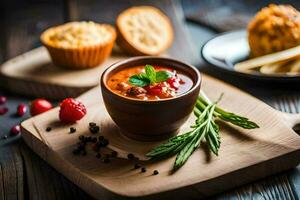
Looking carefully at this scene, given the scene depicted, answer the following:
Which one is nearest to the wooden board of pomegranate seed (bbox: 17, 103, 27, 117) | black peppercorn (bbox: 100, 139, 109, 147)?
pomegranate seed (bbox: 17, 103, 27, 117)

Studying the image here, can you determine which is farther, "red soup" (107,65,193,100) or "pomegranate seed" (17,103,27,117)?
"pomegranate seed" (17,103,27,117)

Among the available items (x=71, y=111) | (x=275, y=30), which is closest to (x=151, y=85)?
(x=71, y=111)

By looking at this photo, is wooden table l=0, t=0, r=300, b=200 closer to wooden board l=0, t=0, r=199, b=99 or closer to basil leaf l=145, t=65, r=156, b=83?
wooden board l=0, t=0, r=199, b=99

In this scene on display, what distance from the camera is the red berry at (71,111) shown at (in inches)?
95.6

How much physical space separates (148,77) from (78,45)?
0.83 m

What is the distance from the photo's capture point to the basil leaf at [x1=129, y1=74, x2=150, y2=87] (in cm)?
222

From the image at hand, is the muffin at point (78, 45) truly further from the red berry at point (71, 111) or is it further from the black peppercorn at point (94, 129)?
the black peppercorn at point (94, 129)

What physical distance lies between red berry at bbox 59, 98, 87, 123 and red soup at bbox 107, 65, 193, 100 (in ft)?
0.66

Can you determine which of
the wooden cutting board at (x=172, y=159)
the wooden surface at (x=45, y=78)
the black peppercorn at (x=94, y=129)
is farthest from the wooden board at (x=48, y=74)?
the black peppercorn at (x=94, y=129)

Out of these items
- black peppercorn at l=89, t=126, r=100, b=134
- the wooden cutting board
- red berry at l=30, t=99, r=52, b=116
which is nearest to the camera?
the wooden cutting board

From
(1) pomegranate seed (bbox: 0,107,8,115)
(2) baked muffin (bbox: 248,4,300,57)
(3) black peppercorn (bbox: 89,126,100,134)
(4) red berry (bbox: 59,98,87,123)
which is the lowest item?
(1) pomegranate seed (bbox: 0,107,8,115)

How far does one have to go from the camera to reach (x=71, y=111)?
95.5 inches

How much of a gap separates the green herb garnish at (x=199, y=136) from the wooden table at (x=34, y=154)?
0.20 meters

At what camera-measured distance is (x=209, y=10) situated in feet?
12.5
